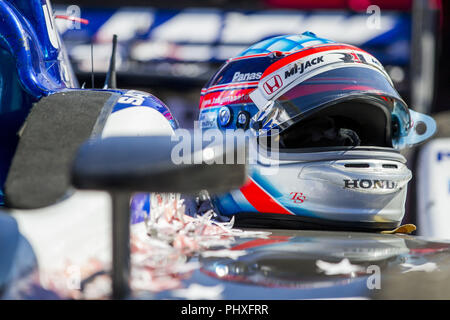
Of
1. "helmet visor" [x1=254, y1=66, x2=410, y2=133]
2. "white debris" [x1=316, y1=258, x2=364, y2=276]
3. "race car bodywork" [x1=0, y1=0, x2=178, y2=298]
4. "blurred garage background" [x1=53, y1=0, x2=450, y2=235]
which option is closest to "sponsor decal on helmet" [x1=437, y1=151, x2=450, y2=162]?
"helmet visor" [x1=254, y1=66, x2=410, y2=133]

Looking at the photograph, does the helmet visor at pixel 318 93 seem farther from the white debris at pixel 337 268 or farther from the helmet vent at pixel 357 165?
the white debris at pixel 337 268

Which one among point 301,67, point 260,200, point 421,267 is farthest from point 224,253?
point 301,67

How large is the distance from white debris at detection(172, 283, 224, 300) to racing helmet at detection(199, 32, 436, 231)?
2.27ft

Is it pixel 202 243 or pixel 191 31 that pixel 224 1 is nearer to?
pixel 191 31

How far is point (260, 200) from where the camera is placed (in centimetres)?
136

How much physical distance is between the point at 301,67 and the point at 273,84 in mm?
86

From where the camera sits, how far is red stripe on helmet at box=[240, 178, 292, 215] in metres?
1.34

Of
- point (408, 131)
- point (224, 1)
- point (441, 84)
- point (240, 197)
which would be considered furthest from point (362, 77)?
point (224, 1)

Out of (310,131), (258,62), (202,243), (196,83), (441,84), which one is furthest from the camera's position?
(196,83)

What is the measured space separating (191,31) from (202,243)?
5.30 m

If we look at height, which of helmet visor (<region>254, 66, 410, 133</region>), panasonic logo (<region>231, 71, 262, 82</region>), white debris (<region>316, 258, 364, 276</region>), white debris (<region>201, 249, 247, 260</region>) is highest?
panasonic logo (<region>231, 71, 262, 82</region>)

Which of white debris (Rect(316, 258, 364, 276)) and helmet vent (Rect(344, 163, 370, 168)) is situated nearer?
white debris (Rect(316, 258, 364, 276))

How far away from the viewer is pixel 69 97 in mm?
958

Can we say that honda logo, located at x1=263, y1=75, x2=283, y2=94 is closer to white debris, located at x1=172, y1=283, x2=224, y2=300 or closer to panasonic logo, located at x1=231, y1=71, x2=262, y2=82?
Result: panasonic logo, located at x1=231, y1=71, x2=262, y2=82
